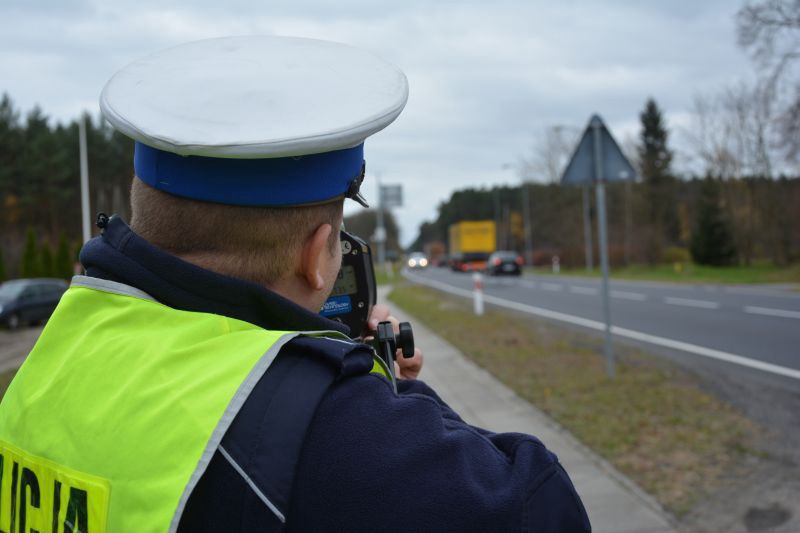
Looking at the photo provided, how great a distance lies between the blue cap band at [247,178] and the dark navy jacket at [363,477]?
227 mm

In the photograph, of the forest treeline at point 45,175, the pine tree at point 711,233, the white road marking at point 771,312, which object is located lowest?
the white road marking at point 771,312

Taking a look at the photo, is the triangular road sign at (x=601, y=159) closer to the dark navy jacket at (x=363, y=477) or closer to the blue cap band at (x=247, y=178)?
the blue cap band at (x=247, y=178)

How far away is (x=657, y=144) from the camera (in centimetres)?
6756

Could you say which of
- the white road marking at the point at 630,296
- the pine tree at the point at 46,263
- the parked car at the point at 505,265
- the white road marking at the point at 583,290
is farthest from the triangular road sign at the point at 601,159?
the parked car at the point at 505,265

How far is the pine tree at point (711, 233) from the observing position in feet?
154

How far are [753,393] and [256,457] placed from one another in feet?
25.1

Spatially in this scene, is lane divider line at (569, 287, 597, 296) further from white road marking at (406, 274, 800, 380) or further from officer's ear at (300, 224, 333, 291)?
officer's ear at (300, 224, 333, 291)

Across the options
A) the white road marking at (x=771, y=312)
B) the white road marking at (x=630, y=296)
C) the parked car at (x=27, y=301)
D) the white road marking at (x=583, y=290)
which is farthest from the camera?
the white road marking at (x=583, y=290)

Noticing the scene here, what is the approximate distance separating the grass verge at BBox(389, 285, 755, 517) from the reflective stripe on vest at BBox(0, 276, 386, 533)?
4.06 metres

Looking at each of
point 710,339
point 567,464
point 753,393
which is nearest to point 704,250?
point 710,339

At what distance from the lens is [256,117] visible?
1058mm

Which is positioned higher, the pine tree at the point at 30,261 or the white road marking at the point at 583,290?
the pine tree at the point at 30,261

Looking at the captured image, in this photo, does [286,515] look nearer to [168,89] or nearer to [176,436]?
[176,436]

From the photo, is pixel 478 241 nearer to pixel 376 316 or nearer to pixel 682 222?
pixel 682 222
